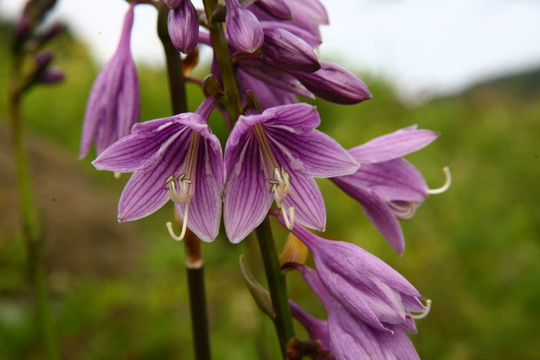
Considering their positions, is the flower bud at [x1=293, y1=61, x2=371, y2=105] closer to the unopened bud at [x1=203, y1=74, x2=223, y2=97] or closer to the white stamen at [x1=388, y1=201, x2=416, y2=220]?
the unopened bud at [x1=203, y1=74, x2=223, y2=97]

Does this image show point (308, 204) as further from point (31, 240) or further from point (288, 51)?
point (31, 240)

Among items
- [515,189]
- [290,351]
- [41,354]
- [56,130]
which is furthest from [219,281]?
[56,130]

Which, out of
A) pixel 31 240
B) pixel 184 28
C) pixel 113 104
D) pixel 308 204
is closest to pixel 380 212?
pixel 308 204

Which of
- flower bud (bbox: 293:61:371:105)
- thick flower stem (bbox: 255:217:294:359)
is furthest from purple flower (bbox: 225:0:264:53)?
thick flower stem (bbox: 255:217:294:359)

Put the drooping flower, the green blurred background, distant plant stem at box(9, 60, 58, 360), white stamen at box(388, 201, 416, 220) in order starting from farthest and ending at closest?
the green blurred background < distant plant stem at box(9, 60, 58, 360) < white stamen at box(388, 201, 416, 220) < the drooping flower

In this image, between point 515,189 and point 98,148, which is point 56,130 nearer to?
point 515,189

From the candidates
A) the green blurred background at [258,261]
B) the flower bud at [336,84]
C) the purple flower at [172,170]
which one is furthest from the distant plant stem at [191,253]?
the green blurred background at [258,261]
